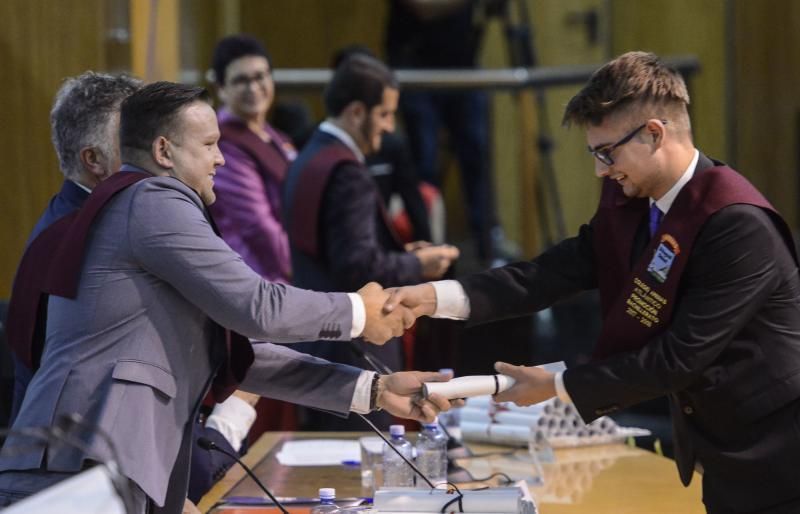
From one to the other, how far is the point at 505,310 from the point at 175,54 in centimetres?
287

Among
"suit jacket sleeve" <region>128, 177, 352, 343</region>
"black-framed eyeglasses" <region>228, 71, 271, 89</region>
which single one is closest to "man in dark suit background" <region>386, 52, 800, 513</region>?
"suit jacket sleeve" <region>128, 177, 352, 343</region>

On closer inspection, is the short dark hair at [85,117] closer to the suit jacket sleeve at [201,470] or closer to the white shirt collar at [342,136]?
the suit jacket sleeve at [201,470]

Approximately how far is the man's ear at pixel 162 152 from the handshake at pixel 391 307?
0.50 metres

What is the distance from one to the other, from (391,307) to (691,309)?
646 millimetres

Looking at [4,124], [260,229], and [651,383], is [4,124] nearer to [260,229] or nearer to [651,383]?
[260,229]

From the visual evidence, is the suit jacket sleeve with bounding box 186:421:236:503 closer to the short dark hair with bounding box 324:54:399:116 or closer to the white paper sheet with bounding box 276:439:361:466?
the white paper sheet with bounding box 276:439:361:466

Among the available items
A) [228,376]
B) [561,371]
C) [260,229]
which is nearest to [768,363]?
[561,371]

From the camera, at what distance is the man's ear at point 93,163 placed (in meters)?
2.74

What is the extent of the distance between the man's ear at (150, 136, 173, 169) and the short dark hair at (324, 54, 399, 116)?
1701 mm

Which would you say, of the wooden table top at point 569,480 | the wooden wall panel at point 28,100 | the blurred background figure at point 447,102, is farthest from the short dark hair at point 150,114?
the blurred background figure at point 447,102

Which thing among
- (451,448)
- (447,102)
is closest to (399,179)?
(447,102)

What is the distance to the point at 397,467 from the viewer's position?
293 centimetres

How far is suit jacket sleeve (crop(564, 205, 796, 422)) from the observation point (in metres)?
2.42

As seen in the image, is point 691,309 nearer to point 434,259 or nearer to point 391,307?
point 391,307
